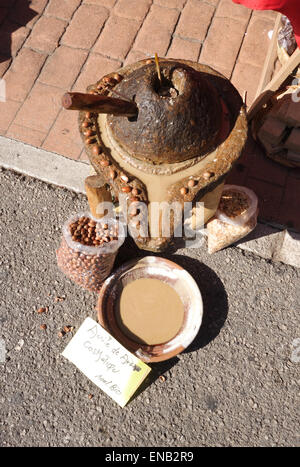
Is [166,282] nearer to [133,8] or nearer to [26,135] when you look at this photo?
[26,135]

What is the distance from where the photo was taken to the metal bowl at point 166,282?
88.1 inches

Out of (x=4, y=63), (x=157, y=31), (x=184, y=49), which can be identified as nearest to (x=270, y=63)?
(x=184, y=49)

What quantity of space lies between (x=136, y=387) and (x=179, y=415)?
304 mm

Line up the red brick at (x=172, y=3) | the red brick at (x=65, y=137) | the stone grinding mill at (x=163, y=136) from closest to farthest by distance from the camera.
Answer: the stone grinding mill at (x=163, y=136) → the red brick at (x=65, y=137) → the red brick at (x=172, y=3)

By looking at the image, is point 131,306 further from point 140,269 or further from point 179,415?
point 179,415

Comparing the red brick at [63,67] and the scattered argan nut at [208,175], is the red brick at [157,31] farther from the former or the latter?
the scattered argan nut at [208,175]

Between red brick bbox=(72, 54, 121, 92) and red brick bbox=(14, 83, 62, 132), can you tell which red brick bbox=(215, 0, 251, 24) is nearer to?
red brick bbox=(72, 54, 121, 92)

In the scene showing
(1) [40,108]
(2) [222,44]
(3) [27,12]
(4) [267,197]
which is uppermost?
(2) [222,44]

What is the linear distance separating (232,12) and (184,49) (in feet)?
1.74

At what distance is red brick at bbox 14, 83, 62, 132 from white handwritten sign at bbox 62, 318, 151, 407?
1.52 m

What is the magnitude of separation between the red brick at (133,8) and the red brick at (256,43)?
845 mm

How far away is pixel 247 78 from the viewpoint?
9.67 feet

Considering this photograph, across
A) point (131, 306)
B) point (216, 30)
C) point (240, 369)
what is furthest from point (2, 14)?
point (240, 369)

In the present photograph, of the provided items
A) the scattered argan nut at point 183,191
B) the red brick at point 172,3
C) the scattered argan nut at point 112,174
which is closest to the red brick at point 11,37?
the red brick at point 172,3
